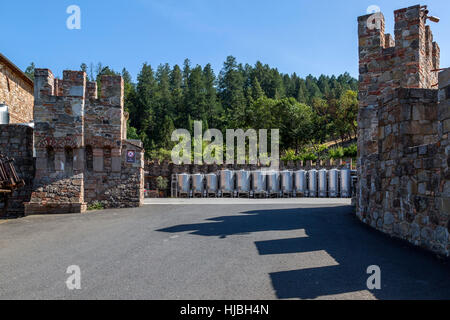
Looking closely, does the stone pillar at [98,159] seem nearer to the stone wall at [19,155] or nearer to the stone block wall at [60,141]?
the stone block wall at [60,141]

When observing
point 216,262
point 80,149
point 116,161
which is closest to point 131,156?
point 116,161

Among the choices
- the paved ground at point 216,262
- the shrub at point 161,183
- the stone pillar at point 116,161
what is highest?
the stone pillar at point 116,161

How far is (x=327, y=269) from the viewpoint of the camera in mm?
4234

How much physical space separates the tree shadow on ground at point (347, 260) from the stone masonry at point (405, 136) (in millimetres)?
438

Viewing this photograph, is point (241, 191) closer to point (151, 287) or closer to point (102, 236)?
point (102, 236)

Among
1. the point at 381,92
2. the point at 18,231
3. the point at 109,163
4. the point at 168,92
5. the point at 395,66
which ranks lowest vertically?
the point at 18,231

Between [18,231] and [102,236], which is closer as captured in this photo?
[102,236]

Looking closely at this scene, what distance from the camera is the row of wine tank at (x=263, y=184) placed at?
19.4m

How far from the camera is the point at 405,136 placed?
19.3ft

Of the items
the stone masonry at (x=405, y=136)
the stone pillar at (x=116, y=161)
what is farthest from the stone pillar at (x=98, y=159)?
the stone masonry at (x=405, y=136)

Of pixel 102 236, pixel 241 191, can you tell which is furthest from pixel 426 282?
pixel 241 191
